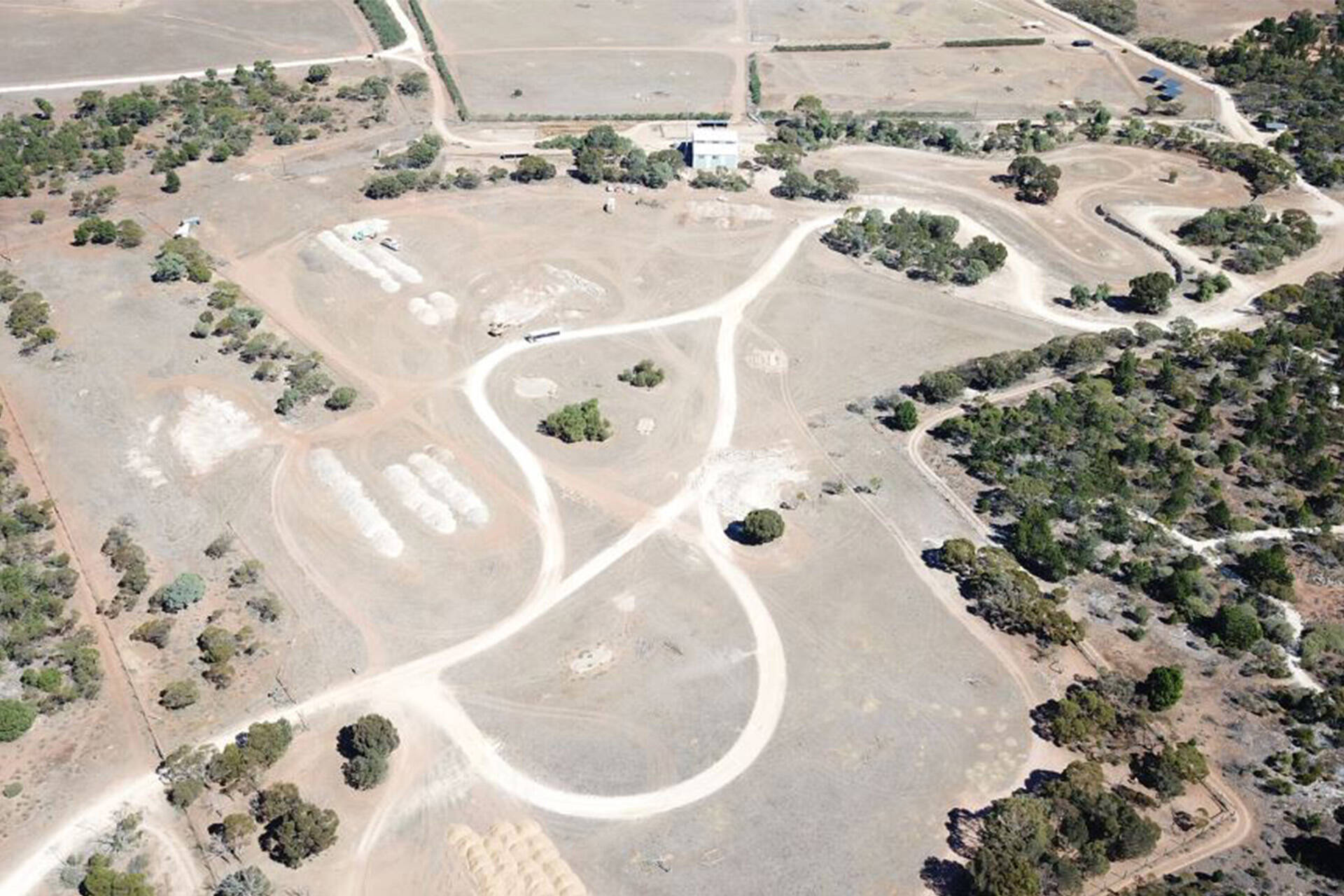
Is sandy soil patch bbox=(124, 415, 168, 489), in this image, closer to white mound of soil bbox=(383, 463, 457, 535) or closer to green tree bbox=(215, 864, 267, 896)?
white mound of soil bbox=(383, 463, 457, 535)

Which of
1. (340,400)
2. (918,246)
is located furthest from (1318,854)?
(340,400)

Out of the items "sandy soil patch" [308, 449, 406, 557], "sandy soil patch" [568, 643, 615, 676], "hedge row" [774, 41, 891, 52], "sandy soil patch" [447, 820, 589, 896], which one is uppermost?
"hedge row" [774, 41, 891, 52]

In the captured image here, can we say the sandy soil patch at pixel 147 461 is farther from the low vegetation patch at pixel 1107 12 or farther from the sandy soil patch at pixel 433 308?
the low vegetation patch at pixel 1107 12

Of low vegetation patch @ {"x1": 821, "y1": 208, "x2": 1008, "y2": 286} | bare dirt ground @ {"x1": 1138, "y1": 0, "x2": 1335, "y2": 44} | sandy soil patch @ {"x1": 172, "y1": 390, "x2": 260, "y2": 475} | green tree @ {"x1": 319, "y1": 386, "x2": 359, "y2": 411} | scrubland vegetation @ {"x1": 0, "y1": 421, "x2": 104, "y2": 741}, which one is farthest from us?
bare dirt ground @ {"x1": 1138, "y1": 0, "x2": 1335, "y2": 44}

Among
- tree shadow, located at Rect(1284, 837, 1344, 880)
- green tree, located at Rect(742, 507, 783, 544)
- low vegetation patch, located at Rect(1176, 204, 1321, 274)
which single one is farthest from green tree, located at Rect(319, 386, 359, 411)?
low vegetation patch, located at Rect(1176, 204, 1321, 274)

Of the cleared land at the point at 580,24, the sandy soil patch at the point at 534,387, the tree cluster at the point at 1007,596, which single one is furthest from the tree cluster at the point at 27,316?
the tree cluster at the point at 1007,596

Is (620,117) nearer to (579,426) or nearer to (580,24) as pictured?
(580,24)

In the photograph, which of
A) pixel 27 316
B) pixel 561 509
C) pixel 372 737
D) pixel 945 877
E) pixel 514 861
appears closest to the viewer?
pixel 945 877
